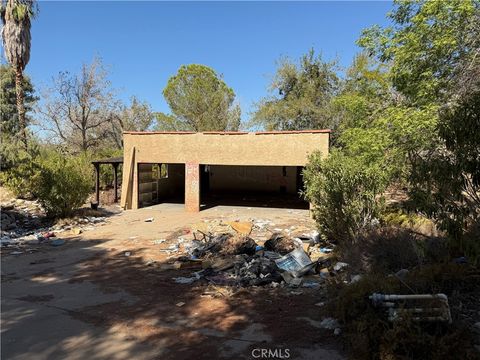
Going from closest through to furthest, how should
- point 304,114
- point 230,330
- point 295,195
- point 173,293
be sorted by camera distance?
point 230,330 → point 173,293 → point 295,195 → point 304,114

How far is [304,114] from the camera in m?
29.6

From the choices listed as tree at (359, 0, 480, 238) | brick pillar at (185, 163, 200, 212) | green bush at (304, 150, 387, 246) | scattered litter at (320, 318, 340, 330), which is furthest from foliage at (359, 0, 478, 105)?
brick pillar at (185, 163, 200, 212)

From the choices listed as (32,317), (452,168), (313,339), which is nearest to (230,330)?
(313,339)

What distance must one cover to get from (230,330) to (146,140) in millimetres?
16569

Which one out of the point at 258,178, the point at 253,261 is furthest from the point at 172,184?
the point at 253,261

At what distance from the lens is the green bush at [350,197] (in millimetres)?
10445

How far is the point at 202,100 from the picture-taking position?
33906mm

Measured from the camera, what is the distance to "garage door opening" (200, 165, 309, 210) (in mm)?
26250

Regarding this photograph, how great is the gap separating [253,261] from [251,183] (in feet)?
61.0

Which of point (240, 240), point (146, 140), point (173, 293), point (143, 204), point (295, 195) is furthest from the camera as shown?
point (295, 195)

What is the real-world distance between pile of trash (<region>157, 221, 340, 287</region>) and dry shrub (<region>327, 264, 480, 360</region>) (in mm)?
2119

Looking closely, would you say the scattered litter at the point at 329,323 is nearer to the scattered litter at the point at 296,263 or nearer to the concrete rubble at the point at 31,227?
the scattered litter at the point at 296,263

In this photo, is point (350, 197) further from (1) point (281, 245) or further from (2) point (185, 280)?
(2) point (185, 280)

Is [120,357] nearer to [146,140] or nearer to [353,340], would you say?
[353,340]
